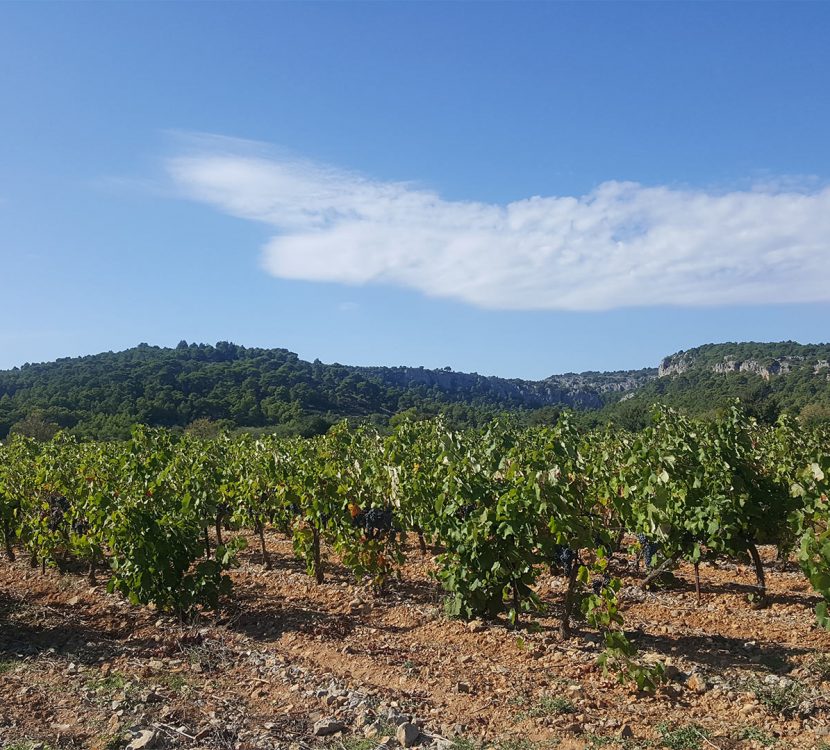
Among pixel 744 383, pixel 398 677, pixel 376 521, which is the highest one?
pixel 744 383

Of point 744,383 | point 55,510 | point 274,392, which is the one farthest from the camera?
point 744,383

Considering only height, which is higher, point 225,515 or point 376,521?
point 376,521

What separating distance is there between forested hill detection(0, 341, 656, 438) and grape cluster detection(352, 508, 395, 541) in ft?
43.4

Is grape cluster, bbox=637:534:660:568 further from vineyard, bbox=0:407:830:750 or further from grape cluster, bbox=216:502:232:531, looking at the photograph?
grape cluster, bbox=216:502:232:531

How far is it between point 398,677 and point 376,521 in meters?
3.76

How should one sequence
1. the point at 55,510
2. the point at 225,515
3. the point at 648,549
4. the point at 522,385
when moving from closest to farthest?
the point at 648,549, the point at 55,510, the point at 225,515, the point at 522,385

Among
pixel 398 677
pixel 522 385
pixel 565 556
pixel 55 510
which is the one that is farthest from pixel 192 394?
pixel 522 385

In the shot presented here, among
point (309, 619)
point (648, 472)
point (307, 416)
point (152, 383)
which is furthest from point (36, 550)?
point (152, 383)

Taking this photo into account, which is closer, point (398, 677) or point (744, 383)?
point (398, 677)

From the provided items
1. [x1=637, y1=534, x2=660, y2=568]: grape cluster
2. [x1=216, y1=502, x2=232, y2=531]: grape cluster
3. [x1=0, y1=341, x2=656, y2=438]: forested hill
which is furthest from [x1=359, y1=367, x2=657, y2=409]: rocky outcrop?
[x1=637, y1=534, x2=660, y2=568]: grape cluster

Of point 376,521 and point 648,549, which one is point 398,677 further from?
point 648,549

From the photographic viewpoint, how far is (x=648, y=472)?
683 cm

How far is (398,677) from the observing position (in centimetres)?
499

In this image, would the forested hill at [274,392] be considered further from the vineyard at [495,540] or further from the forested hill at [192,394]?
the vineyard at [495,540]
